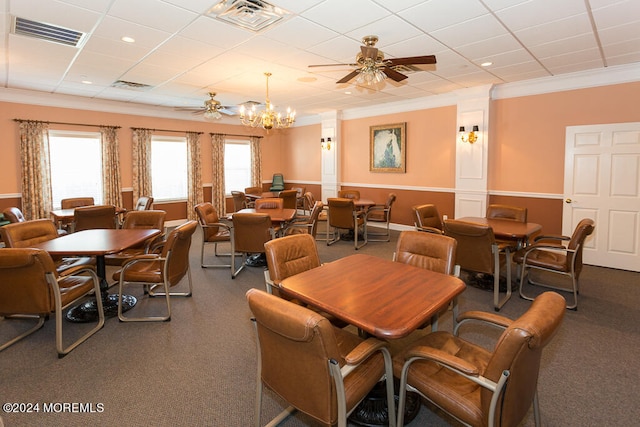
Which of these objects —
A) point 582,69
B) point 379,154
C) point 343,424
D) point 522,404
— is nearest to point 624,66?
point 582,69

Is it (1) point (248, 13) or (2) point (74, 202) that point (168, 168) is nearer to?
(2) point (74, 202)

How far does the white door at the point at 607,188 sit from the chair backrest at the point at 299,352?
18.1 ft

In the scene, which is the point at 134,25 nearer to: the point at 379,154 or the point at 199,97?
the point at 199,97

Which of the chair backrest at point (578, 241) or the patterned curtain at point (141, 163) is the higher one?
the patterned curtain at point (141, 163)

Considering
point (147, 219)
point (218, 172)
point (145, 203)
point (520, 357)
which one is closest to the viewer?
point (520, 357)

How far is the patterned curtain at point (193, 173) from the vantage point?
879 centimetres

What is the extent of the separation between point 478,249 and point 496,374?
2.47 meters

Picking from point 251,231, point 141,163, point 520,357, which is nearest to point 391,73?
point 251,231

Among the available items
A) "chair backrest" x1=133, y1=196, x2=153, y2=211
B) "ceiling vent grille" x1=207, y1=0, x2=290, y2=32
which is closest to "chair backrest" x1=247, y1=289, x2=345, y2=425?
"ceiling vent grille" x1=207, y1=0, x2=290, y2=32

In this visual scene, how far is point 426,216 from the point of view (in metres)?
4.85

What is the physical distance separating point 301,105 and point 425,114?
9.23 ft

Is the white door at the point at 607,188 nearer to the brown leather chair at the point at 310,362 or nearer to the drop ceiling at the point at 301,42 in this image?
the drop ceiling at the point at 301,42

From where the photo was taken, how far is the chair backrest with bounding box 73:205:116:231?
4949mm

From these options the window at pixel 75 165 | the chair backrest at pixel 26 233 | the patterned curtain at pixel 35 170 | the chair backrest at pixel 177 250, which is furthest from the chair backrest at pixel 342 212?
the patterned curtain at pixel 35 170
